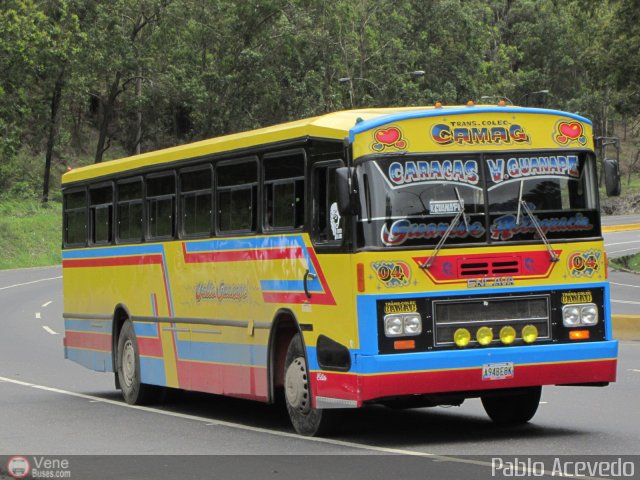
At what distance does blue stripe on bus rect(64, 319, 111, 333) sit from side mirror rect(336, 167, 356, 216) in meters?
7.50

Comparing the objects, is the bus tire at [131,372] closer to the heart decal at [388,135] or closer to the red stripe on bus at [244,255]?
the red stripe on bus at [244,255]

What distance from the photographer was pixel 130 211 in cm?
1783

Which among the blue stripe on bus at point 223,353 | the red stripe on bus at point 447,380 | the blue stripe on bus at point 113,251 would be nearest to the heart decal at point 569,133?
the red stripe on bus at point 447,380

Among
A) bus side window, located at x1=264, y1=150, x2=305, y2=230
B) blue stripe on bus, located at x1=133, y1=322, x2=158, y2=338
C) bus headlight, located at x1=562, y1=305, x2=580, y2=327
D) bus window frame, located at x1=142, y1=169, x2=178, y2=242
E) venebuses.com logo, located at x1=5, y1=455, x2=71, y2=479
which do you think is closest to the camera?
venebuses.com logo, located at x1=5, y1=455, x2=71, y2=479

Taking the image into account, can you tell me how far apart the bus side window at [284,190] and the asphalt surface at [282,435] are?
203cm

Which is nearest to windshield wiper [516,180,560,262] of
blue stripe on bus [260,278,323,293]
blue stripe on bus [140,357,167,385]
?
blue stripe on bus [260,278,323,293]

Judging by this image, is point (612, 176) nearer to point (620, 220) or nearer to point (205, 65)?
point (620, 220)

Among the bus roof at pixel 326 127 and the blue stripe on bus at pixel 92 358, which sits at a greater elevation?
the bus roof at pixel 326 127

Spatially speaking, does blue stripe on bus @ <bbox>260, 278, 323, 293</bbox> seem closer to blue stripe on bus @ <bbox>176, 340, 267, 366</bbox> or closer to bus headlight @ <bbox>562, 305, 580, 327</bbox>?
blue stripe on bus @ <bbox>176, 340, 267, 366</bbox>

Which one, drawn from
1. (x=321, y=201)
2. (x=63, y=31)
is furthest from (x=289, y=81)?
(x=321, y=201)

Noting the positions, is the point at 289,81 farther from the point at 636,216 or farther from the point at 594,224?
the point at 594,224

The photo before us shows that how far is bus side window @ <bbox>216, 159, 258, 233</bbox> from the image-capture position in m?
14.0

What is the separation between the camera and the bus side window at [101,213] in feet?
61.1

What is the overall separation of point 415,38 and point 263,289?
79.1 meters
